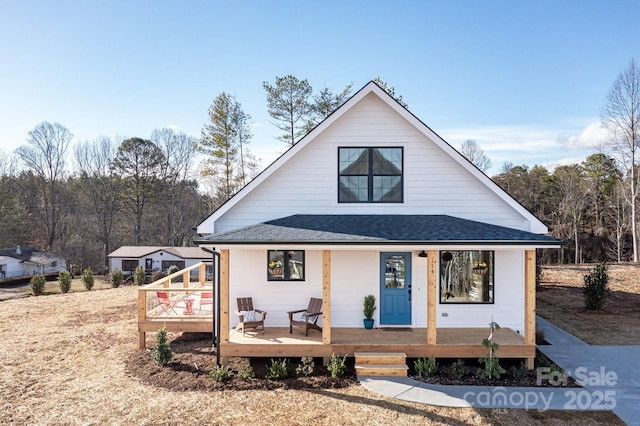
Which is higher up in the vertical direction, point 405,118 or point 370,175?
point 405,118

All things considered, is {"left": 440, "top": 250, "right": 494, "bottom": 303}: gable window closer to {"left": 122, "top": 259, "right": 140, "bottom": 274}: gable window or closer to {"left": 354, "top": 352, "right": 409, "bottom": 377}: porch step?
{"left": 354, "top": 352, "right": 409, "bottom": 377}: porch step

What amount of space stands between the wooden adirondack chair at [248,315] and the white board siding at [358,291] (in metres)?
0.26

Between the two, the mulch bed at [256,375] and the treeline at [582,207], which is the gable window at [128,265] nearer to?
the mulch bed at [256,375]

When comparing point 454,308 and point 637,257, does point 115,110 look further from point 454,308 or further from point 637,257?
point 637,257

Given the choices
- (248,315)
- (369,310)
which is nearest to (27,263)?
(248,315)

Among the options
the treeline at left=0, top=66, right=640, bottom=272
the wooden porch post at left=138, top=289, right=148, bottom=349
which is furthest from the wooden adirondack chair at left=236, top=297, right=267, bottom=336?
the treeline at left=0, top=66, right=640, bottom=272

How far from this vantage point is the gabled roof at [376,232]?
8.84 metres

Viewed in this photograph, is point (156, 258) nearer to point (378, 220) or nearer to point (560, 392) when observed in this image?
point (378, 220)

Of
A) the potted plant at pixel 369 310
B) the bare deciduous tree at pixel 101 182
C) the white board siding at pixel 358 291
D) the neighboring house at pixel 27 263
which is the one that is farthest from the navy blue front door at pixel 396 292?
the neighboring house at pixel 27 263

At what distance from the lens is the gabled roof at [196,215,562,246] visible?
8.84 metres

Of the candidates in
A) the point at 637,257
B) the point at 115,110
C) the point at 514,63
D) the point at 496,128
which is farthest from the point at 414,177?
the point at 637,257

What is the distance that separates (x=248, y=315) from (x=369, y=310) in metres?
3.41

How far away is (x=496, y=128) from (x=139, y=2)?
25757 millimetres

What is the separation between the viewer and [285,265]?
10.9m
